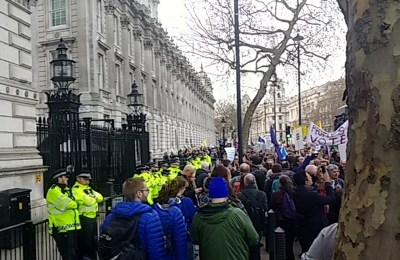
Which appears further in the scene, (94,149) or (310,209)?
(94,149)

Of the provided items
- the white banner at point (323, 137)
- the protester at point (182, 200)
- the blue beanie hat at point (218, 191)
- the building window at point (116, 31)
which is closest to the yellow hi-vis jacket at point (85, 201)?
the protester at point (182, 200)

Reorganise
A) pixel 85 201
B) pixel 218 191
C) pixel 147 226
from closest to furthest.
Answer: pixel 147 226
pixel 218 191
pixel 85 201

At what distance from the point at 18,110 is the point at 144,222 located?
9.36 meters

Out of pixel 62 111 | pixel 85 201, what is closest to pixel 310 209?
pixel 85 201

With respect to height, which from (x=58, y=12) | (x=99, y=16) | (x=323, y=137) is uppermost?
(x=99, y=16)

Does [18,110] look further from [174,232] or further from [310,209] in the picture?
[174,232]

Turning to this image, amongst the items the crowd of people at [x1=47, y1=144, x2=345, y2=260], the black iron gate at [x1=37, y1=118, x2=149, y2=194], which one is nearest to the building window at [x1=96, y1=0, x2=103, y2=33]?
the black iron gate at [x1=37, y1=118, x2=149, y2=194]

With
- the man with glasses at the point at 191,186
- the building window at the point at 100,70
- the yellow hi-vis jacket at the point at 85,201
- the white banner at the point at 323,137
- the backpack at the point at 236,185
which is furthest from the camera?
the building window at the point at 100,70

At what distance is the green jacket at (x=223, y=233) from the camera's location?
4.70 meters

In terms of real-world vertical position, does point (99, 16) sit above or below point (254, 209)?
above

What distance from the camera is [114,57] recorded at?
40156 millimetres

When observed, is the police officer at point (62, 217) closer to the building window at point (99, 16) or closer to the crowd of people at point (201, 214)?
the crowd of people at point (201, 214)

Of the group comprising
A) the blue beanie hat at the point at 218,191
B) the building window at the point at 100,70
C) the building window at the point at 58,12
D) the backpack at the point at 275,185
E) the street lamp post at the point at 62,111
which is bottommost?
the backpack at the point at 275,185

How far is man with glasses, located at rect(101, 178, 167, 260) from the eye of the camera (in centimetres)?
454
